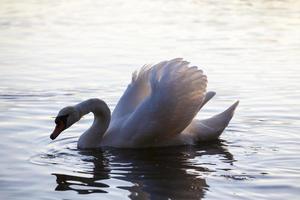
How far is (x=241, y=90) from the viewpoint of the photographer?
14820mm

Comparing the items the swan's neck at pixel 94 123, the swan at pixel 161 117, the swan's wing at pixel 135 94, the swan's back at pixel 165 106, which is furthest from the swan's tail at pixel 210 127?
the swan's neck at pixel 94 123

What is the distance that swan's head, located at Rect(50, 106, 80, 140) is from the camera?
11383 mm

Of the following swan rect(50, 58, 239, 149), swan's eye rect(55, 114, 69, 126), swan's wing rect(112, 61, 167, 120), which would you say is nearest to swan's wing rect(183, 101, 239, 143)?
swan rect(50, 58, 239, 149)

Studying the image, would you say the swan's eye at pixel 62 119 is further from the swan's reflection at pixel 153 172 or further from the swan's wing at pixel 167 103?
the swan's wing at pixel 167 103

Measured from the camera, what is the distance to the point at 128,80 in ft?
51.3

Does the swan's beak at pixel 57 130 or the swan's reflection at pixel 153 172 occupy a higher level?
the swan's beak at pixel 57 130

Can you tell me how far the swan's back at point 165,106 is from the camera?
11.4 metres

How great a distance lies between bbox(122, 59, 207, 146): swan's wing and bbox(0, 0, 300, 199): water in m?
0.34

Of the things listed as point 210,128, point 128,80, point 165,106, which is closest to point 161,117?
point 165,106

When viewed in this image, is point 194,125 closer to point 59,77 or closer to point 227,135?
point 227,135

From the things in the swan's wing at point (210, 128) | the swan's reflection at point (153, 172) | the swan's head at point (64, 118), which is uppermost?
the swan's head at point (64, 118)

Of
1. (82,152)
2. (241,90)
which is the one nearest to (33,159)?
(82,152)

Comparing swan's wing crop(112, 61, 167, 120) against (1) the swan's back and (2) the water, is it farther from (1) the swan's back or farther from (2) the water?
(2) the water

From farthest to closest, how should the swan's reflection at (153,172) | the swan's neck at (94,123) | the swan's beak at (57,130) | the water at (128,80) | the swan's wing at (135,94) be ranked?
the swan's wing at (135,94) < the swan's neck at (94,123) < the swan's beak at (57,130) < the water at (128,80) < the swan's reflection at (153,172)
